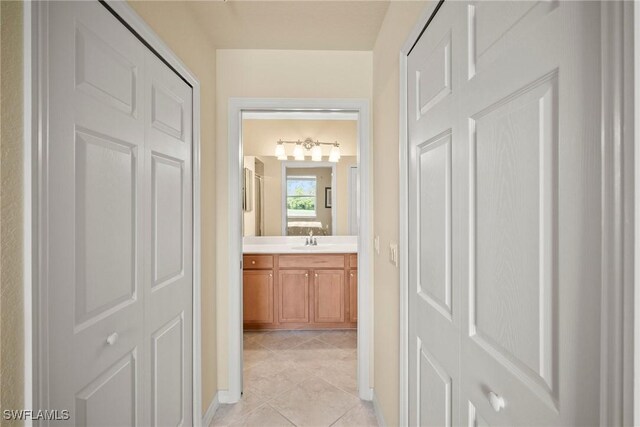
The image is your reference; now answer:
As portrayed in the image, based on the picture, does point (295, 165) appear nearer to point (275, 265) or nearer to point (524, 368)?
point (275, 265)

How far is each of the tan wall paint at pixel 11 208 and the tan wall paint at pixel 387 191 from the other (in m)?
1.29

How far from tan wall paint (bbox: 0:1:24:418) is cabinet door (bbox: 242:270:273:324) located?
2573 mm

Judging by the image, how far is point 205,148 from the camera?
1.96 meters

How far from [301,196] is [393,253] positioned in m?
2.39

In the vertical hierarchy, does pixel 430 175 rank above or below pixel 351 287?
above

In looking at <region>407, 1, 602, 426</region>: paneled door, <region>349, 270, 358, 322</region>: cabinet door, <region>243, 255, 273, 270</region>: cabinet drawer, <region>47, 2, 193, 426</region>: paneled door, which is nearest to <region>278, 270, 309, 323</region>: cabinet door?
<region>243, 255, 273, 270</region>: cabinet drawer

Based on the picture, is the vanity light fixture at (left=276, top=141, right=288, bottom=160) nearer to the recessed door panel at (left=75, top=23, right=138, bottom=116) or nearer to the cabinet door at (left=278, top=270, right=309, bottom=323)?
the cabinet door at (left=278, top=270, right=309, bottom=323)

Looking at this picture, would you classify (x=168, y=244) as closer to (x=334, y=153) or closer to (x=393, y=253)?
(x=393, y=253)

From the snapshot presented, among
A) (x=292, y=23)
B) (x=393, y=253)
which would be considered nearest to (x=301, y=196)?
(x=292, y=23)

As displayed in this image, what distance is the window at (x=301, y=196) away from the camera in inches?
152

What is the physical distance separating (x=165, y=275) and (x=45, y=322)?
69 cm

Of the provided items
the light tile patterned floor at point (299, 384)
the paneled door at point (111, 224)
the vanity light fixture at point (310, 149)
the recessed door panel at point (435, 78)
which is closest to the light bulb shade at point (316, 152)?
the vanity light fixture at point (310, 149)

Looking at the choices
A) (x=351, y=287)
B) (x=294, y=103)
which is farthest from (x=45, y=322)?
(x=351, y=287)

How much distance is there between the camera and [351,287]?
3365mm
